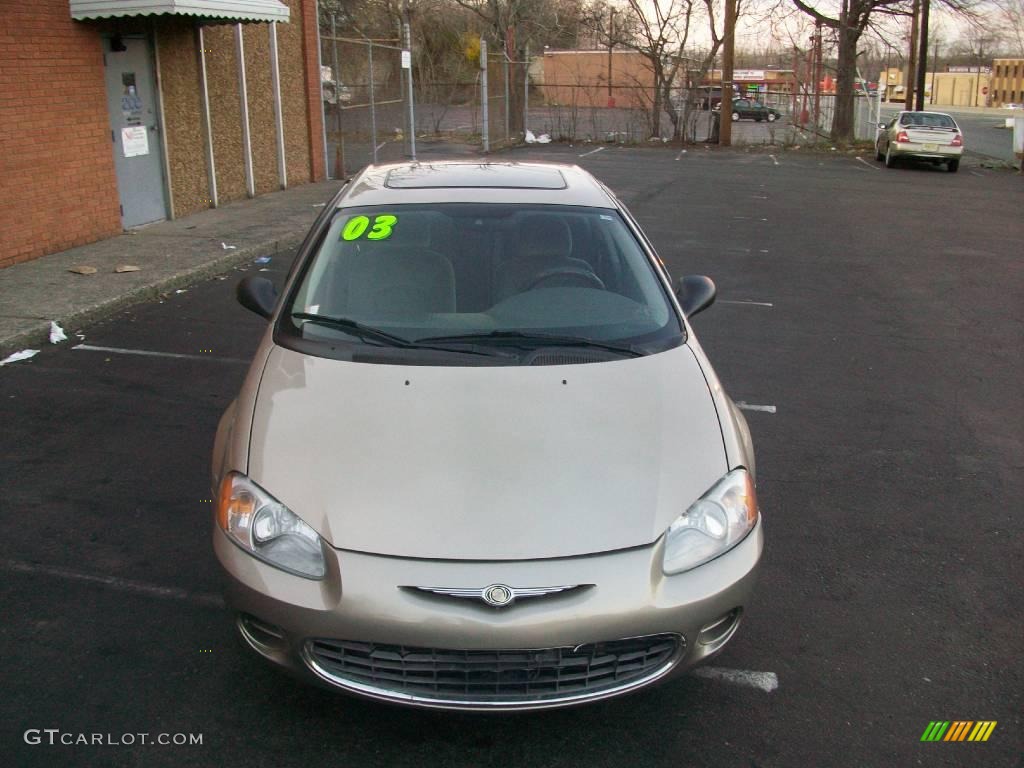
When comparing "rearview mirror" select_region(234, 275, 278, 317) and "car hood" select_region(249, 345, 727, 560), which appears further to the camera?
"rearview mirror" select_region(234, 275, 278, 317)

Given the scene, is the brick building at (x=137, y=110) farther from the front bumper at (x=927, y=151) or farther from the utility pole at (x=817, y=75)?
the utility pole at (x=817, y=75)

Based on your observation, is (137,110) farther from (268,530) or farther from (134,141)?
(268,530)

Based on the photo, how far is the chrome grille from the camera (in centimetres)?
282

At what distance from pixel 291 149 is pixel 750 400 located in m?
12.1

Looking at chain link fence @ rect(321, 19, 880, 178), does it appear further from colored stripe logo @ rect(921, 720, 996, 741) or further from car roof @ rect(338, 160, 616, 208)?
colored stripe logo @ rect(921, 720, 996, 741)

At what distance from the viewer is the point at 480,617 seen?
2.74m

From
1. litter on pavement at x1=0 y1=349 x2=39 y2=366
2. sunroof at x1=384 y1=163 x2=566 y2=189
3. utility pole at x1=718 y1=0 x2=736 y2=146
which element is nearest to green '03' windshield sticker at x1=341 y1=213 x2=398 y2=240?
sunroof at x1=384 y1=163 x2=566 y2=189

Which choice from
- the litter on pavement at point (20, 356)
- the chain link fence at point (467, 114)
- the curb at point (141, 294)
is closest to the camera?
the litter on pavement at point (20, 356)

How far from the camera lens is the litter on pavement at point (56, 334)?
752cm

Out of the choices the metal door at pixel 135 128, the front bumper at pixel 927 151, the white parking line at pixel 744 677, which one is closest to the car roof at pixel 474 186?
the white parking line at pixel 744 677

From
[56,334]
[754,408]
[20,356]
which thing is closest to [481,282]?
[754,408]

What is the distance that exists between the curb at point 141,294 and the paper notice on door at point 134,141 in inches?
88.8

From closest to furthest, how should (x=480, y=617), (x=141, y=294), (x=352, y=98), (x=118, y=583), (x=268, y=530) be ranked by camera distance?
(x=480, y=617)
(x=268, y=530)
(x=118, y=583)
(x=141, y=294)
(x=352, y=98)

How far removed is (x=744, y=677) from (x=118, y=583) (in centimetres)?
254
